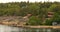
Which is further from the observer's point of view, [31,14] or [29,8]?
[29,8]

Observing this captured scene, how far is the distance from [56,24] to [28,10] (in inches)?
891

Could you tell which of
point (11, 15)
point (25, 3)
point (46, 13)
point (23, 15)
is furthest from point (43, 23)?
point (25, 3)

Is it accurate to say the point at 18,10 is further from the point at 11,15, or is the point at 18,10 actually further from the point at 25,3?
the point at 25,3

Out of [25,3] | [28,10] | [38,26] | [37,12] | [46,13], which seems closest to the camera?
[38,26]

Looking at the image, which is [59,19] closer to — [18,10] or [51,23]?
[51,23]

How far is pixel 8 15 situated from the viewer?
74.2 meters

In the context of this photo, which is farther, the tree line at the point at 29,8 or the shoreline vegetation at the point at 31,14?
the tree line at the point at 29,8

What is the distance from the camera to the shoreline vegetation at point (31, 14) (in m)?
52.8

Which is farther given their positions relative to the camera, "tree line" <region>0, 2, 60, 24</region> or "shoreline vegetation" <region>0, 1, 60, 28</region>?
"tree line" <region>0, 2, 60, 24</region>

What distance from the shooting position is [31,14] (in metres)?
66.1

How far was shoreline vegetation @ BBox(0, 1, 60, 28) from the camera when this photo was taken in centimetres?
5278

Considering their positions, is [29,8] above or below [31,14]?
above

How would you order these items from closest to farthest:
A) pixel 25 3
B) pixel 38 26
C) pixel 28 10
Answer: pixel 38 26, pixel 28 10, pixel 25 3

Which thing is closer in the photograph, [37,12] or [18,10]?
[37,12]
